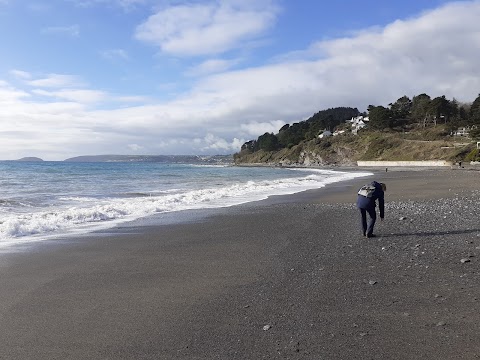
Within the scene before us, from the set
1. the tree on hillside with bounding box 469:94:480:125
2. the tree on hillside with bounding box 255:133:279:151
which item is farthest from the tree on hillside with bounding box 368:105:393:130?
the tree on hillside with bounding box 255:133:279:151

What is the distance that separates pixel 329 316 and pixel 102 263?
495 cm

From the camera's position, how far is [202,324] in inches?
203

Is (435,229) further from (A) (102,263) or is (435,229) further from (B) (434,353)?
(A) (102,263)

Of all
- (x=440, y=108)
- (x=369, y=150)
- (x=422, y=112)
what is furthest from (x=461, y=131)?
(x=369, y=150)

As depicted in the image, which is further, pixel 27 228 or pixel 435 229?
pixel 27 228

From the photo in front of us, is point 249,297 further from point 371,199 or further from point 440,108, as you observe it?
point 440,108

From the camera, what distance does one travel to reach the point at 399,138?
374ft

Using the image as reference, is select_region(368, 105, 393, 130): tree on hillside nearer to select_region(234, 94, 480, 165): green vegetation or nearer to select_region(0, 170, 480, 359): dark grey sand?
select_region(234, 94, 480, 165): green vegetation

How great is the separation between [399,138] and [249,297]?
11688 centimetres

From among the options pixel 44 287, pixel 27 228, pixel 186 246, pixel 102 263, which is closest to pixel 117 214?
pixel 27 228

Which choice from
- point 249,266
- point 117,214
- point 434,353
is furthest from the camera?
point 117,214

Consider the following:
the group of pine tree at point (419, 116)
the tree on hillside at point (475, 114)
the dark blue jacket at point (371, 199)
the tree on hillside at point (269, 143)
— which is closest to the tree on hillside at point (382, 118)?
the group of pine tree at point (419, 116)

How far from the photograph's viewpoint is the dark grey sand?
4.50m

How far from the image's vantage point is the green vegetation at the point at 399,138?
9394 cm
